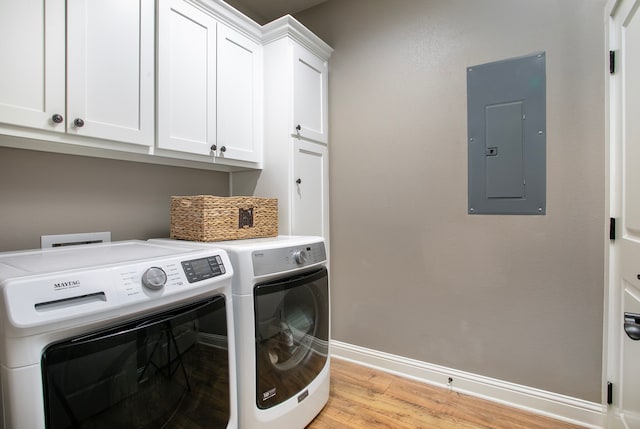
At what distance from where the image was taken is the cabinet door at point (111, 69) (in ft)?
4.00

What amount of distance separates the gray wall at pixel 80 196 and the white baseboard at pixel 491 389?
1631 mm

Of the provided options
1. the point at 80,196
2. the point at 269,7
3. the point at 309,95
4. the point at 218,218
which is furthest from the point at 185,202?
the point at 269,7

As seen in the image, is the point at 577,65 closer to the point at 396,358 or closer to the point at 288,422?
the point at 396,358

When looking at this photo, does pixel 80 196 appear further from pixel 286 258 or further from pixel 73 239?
pixel 286 258

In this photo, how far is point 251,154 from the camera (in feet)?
6.66

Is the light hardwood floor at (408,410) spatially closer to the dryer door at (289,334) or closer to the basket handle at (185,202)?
the dryer door at (289,334)

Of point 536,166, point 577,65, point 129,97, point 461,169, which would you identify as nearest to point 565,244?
point 536,166

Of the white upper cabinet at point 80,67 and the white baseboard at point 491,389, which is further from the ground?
the white upper cabinet at point 80,67

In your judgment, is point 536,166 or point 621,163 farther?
point 536,166

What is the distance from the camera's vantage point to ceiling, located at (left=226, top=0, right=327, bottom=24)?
2.34 m

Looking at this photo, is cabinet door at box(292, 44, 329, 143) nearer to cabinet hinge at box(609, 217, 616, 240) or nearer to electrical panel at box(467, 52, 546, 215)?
electrical panel at box(467, 52, 546, 215)

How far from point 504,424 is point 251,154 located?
6.73 feet

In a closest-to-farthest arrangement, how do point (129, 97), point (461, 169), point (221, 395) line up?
point (221, 395) < point (129, 97) < point (461, 169)

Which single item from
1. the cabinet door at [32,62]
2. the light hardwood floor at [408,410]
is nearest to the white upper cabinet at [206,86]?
the cabinet door at [32,62]
